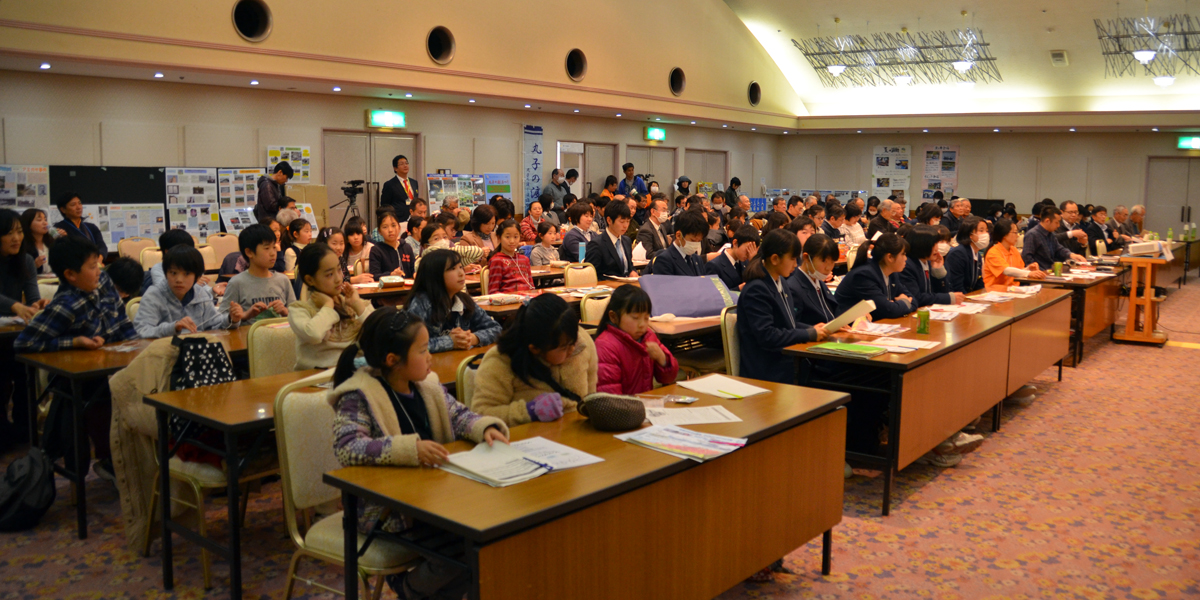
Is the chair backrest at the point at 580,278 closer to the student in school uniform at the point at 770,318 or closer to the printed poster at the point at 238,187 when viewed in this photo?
the student in school uniform at the point at 770,318

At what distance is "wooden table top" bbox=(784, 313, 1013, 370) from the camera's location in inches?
171

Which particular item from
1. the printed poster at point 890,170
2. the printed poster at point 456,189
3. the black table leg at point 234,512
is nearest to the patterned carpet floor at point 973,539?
the black table leg at point 234,512

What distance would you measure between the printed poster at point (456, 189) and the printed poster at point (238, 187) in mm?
2801

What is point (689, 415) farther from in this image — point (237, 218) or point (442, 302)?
point (237, 218)

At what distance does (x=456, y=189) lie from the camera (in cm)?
1431

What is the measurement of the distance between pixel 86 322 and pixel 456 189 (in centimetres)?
1005

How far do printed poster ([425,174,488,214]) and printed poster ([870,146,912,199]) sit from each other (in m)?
11.1

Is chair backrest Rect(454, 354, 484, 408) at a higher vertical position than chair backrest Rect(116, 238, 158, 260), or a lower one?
lower

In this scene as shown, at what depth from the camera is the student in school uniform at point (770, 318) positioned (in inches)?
186

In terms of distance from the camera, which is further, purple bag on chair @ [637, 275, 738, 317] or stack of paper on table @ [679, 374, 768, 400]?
purple bag on chair @ [637, 275, 738, 317]

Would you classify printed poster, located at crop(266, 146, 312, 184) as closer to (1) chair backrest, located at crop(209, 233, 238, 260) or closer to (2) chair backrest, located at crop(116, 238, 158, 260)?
(1) chair backrest, located at crop(209, 233, 238, 260)

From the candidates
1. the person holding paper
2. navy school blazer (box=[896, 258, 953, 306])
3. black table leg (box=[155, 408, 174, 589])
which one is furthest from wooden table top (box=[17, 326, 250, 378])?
the person holding paper

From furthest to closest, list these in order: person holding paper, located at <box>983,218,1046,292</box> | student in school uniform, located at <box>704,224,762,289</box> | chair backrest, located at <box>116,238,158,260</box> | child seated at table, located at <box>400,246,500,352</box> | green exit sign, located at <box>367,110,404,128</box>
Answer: green exit sign, located at <box>367,110,404,128</box> → chair backrest, located at <box>116,238,158,260</box> → person holding paper, located at <box>983,218,1046,292</box> → student in school uniform, located at <box>704,224,762,289</box> → child seated at table, located at <box>400,246,500,352</box>

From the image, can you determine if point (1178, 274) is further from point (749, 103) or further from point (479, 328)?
point (479, 328)
